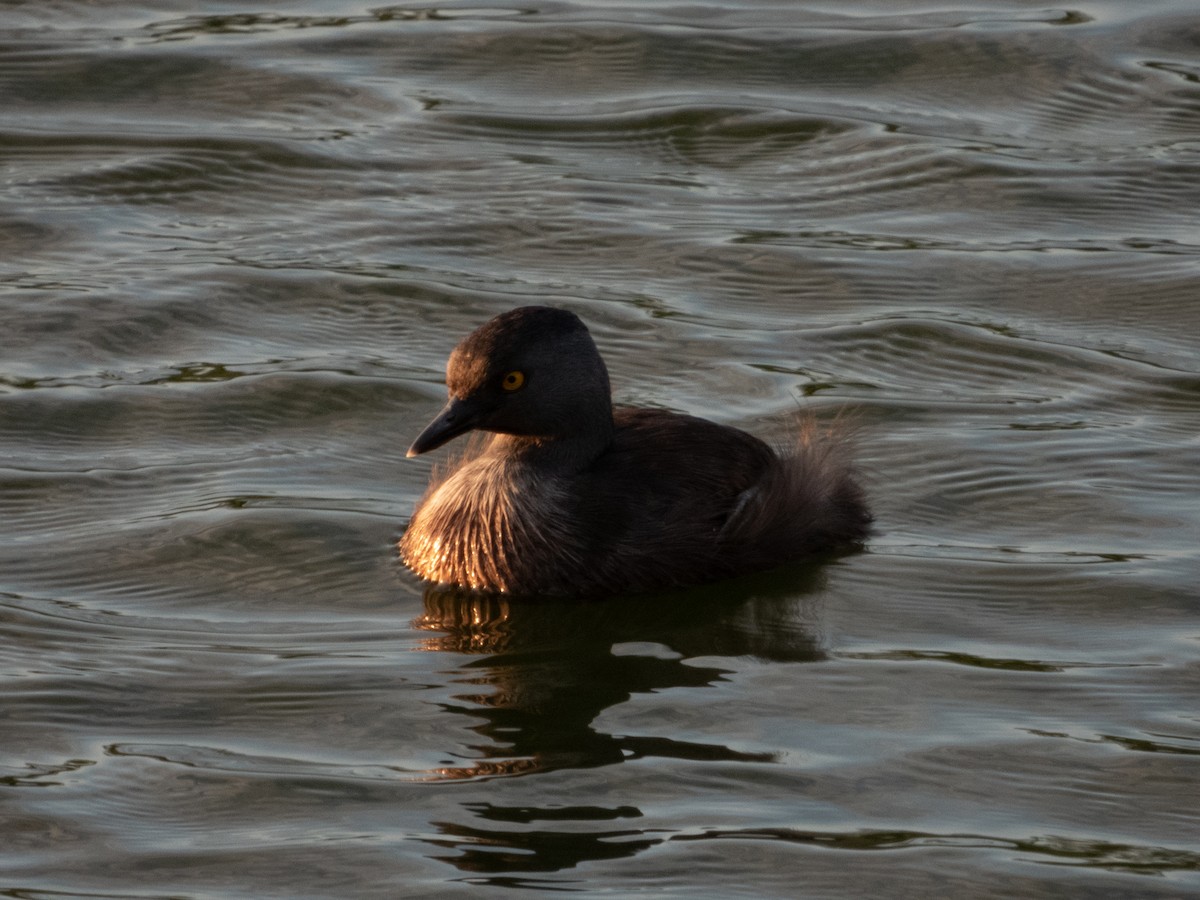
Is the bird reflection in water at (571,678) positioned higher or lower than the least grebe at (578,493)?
lower

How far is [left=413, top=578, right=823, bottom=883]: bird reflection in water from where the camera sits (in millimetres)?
6387

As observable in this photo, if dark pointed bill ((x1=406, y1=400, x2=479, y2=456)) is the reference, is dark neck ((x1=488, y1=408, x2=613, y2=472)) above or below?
below

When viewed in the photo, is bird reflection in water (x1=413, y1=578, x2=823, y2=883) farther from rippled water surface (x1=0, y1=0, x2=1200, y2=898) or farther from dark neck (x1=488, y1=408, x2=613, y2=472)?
dark neck (x1=488, y1=408, x2=613, y2=472)

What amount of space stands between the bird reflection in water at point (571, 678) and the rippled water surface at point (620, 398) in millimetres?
21

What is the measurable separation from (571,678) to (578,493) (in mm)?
881

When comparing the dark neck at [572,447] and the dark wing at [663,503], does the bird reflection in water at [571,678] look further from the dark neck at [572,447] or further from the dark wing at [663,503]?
the dark neck at [572,447]

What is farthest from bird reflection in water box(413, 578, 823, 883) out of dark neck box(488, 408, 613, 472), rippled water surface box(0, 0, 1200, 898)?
dark neck box(488, 408, 613, 472)

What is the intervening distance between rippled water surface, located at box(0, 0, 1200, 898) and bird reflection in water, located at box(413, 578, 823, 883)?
21mm

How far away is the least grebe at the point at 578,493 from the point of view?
26.5 feet

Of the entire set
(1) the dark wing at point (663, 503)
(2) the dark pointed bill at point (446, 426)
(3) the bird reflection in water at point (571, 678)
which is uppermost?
(2) the dark pointed bill at point (446, 426)

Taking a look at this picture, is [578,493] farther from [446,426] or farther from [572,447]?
[446,426]

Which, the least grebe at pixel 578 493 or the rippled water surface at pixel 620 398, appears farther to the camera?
the least grebe at pixel 578 493

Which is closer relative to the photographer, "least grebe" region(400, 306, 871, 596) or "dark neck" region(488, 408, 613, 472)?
"least grebe" region(400, 306, 871, 596)

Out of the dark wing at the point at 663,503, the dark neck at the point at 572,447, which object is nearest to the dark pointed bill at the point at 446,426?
the dark neck at the point at 572,447
